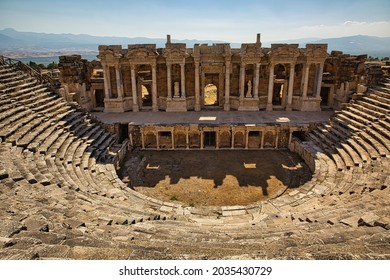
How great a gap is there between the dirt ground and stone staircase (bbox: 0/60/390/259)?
1.48 meters

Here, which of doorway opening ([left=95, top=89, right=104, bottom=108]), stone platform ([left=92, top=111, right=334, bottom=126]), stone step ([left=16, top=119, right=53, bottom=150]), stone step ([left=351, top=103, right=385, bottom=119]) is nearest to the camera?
stone step ([left=16, top=119, right=53, bottom=150])

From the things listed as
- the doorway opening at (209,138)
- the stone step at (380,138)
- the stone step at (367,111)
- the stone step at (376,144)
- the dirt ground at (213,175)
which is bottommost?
the dirt ground at (213,175)

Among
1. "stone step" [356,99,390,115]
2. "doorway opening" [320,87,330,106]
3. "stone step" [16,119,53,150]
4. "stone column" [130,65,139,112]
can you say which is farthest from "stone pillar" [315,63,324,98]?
"stone step" [16,119,53,150]

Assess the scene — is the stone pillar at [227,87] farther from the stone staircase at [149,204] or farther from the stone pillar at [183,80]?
the stone staircase at [149,204]

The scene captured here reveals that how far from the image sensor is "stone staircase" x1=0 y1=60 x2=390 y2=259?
14.8ft

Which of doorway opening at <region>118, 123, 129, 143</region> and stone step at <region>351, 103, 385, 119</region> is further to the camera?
doorway opening at <region>118, 123, 129, 143</region>

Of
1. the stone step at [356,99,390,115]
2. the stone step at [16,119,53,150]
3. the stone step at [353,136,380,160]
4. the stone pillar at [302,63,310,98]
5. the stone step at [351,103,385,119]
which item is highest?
the stone pillar at [302,63,310,98]

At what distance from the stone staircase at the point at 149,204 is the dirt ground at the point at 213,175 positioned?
148 centimetres

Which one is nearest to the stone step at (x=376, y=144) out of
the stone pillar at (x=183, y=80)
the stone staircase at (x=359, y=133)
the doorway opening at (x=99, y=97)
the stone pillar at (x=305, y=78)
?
the stone staircase at (x=359, y=133)

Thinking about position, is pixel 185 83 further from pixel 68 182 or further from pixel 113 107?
pixel 68 182

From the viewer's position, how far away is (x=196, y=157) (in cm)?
1798

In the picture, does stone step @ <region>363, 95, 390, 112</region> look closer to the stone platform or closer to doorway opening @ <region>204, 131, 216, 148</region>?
the stone platform

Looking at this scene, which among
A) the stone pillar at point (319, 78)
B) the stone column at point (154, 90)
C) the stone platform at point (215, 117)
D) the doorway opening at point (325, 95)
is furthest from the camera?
the doorway opening at point (325, 95)

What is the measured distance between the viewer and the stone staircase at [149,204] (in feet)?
14.8
